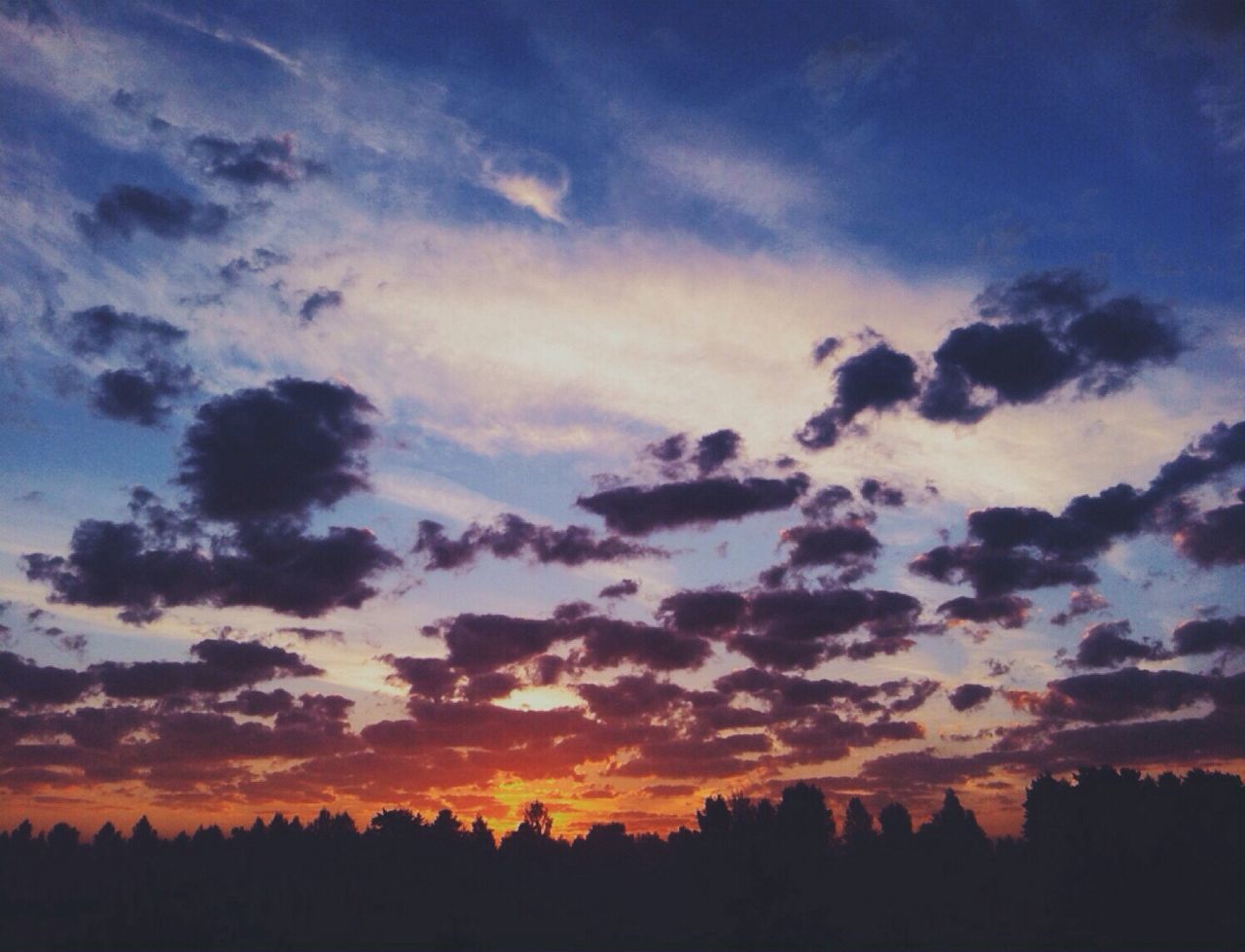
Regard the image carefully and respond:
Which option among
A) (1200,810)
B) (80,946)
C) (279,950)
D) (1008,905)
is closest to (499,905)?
(279,950)

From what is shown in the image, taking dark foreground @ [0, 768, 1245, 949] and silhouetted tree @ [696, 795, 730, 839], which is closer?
dark foreground @ [0, 768, 1245, 949]

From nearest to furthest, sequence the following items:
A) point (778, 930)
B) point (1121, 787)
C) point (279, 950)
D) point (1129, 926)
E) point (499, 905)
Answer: point (1129, 926) < point (778, 930) < point (279, 950) < point (1121, 787) < point (499, 905)

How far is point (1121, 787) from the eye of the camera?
481 feet

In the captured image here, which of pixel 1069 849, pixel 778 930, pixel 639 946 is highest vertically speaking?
pixel 1069 849

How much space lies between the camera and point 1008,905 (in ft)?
489

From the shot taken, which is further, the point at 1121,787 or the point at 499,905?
the point at 499,905

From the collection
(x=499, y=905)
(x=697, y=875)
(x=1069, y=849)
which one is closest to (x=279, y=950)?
(x=499, y=905)

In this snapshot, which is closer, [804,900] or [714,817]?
[804,900]

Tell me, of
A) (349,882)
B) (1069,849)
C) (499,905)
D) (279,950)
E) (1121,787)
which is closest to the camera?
(1069,849)

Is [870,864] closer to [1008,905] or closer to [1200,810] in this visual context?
[1008,905]

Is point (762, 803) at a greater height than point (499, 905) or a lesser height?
greater

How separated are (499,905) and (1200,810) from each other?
145377 mm

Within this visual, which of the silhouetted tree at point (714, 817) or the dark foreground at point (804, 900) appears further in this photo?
the silhouetted tree at point (714, 817)

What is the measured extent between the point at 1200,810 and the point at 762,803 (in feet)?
309
